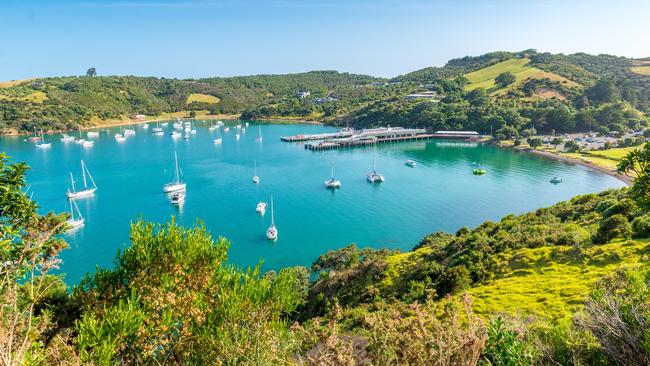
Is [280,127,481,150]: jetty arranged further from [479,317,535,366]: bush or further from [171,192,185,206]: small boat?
[479,317,535,366]: bush

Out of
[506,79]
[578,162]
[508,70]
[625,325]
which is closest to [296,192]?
[625,325]

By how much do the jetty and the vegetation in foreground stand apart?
304 feet

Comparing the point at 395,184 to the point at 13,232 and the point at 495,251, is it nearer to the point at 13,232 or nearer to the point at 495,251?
the point at 495,251

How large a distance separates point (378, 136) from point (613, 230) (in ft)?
339

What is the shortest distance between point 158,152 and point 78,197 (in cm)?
4298

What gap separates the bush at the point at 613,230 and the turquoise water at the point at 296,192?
22.7 m

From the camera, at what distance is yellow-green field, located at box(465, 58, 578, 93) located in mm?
153375

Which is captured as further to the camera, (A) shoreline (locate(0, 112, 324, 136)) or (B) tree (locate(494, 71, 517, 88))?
(B) tree (locate(494, 71, 517, 88))

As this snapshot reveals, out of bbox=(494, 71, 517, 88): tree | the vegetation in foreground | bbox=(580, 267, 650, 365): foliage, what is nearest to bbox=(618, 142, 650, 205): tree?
the vegetation in foreground

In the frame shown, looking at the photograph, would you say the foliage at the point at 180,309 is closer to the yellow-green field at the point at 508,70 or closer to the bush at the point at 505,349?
the bush at the point at 505,349

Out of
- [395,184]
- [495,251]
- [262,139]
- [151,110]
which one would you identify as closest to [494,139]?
[395,184]

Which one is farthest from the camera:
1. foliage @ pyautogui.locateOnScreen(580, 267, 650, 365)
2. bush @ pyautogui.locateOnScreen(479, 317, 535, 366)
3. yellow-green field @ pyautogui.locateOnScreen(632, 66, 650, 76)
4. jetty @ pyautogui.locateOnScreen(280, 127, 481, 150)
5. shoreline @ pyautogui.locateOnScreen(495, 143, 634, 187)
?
yellow-green field @ pyautogui.locateOnScreen(632, 66, 650, 76)

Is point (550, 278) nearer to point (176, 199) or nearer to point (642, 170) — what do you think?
point (642, 170)

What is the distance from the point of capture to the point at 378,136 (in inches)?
4948
